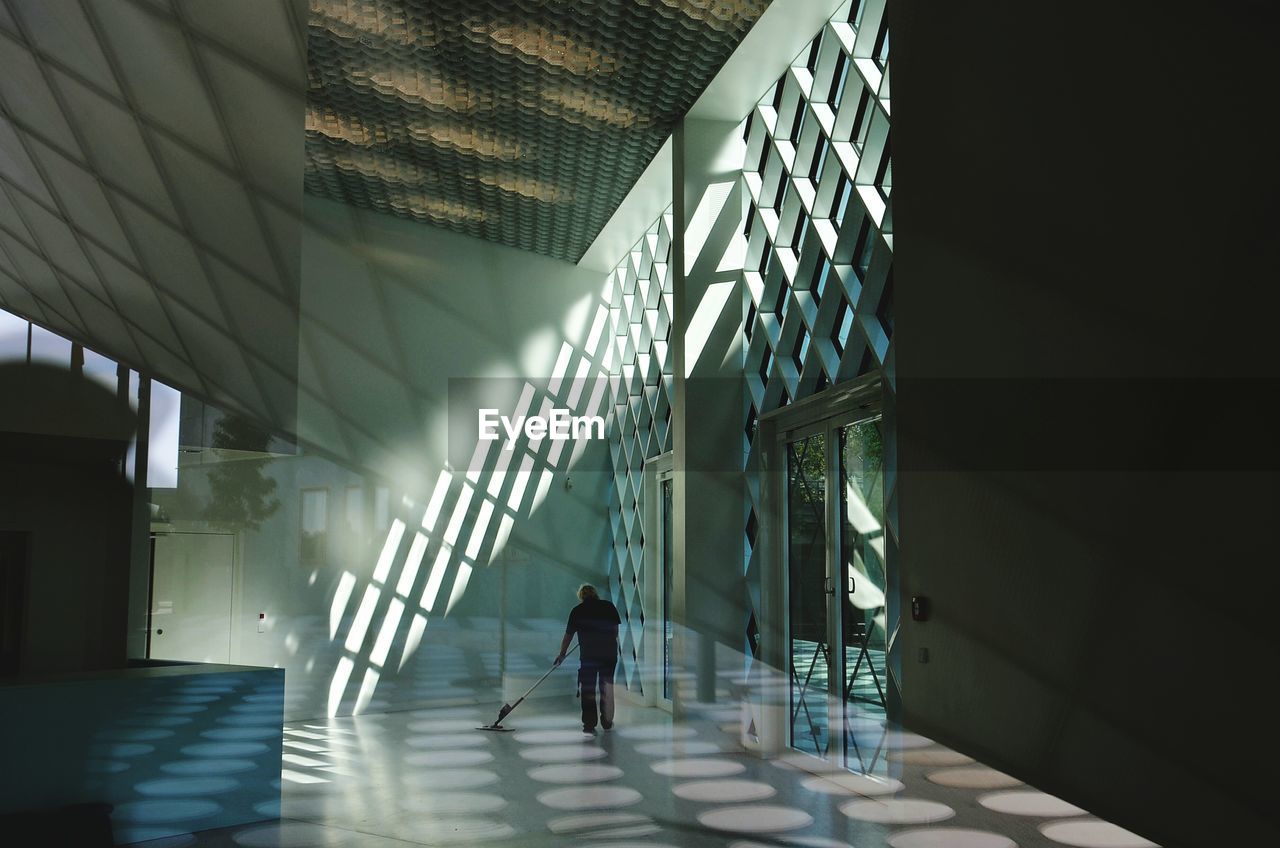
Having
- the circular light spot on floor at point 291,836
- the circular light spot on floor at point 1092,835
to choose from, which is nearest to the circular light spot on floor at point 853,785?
the circular light spot on floor at point 1092,835

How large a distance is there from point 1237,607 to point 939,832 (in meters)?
1.67

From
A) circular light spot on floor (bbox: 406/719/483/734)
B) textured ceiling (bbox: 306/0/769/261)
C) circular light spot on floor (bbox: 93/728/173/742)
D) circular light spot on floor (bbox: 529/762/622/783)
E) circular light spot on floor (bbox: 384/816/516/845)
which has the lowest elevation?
circular light spot on floor (bbox: 384/816/516/845)

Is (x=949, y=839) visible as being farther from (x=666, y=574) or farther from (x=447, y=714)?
(x=666, y=574)

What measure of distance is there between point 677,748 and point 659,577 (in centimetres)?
90

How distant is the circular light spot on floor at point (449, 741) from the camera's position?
153 inches

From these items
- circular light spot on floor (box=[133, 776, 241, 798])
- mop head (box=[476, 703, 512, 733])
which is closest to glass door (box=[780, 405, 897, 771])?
mop head (box=[476, 703, 512, 733])

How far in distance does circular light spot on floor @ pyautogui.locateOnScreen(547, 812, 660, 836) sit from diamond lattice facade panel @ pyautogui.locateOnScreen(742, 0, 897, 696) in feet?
4.06

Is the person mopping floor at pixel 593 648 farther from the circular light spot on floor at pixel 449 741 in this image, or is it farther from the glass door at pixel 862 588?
the glass door at pixel 862 588

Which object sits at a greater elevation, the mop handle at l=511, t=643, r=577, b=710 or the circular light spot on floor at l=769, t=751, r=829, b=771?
the mop handle at l=511, t=643, r=577, b=710

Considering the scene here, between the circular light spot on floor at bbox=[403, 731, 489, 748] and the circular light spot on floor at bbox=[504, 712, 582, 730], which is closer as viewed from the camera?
the circular light spot on floor at bbox=[403, 731, 489, 748]

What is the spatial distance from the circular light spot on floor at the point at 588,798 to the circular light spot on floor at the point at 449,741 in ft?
1.06

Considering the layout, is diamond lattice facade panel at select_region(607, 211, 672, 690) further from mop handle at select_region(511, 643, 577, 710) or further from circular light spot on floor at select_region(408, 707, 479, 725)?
circular light spot on floor at select_region(408, 707, 479, 725)

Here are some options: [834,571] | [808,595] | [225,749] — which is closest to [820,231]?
[834,571]

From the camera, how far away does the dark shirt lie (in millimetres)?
4312
